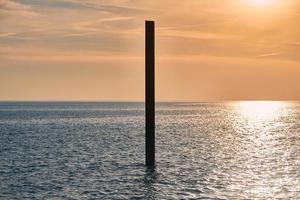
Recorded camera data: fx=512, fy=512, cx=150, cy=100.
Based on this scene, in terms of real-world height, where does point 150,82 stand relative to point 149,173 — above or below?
above

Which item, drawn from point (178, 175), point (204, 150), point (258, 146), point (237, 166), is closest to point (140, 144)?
point (204, 150)

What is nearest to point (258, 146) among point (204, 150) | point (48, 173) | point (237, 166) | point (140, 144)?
point (204, 150)

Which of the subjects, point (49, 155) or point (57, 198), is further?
point (49, 155)

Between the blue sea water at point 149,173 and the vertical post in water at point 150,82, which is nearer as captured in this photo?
the blue sea water at point 149,173

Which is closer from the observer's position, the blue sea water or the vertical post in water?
the blue sea water

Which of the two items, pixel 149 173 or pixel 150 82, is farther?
pixel 150 82

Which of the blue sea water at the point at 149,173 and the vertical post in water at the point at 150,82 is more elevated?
the vertical post in water at the point at 150,82

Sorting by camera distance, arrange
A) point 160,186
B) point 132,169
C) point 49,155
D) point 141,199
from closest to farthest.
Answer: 1. point 141,199
2. point 160,186
3. point 132,169
4. point 49,155

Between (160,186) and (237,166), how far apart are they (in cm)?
1184

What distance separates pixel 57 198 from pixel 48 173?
9913mm


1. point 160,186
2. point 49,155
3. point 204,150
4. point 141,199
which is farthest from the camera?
point 204,150

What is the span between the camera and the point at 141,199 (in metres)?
29.8

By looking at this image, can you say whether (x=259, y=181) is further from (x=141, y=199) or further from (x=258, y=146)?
(x=258, y=146)

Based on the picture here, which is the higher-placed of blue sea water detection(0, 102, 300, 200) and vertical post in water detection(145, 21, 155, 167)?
vertical post in water detection(145, 21, 155, 167)
